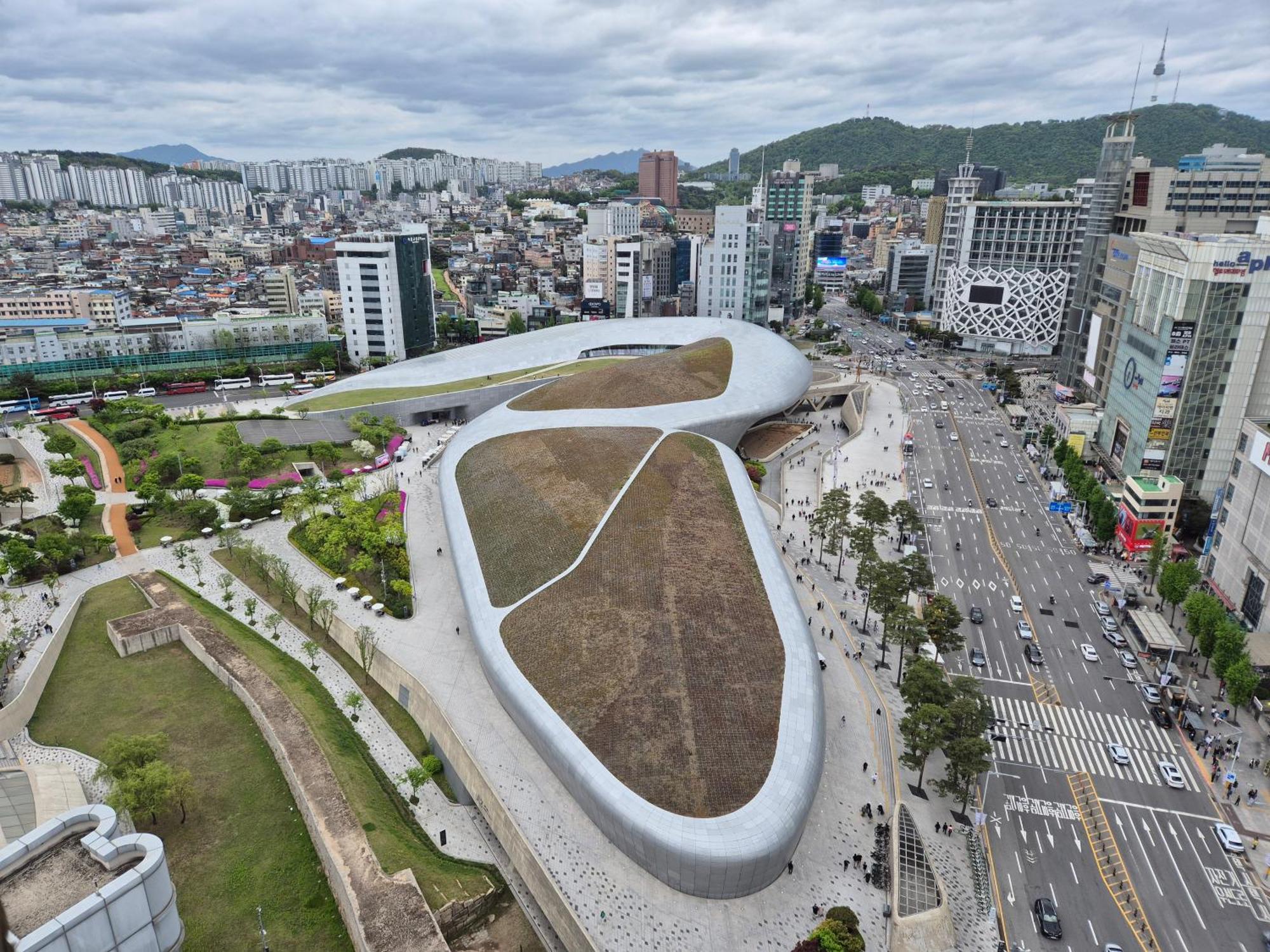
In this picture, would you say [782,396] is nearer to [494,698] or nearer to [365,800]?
[494,698]

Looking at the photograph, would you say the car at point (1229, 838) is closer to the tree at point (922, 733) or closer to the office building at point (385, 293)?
the tree at point (922, 733)

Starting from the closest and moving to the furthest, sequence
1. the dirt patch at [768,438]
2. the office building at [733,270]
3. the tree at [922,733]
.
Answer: the tree at [922,733]
the dirt patch at [768,438]
the office building at [733,270]

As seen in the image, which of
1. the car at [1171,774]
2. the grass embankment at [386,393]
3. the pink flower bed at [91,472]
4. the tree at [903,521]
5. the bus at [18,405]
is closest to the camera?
the car at [1171,774]

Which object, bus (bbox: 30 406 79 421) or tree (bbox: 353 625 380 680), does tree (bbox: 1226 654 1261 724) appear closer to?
tree (bbox: 353 625 380 680)

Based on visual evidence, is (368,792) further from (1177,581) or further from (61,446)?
(61,446)

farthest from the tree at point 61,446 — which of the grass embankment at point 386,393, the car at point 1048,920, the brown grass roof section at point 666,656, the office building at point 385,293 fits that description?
the car at point 1048,920

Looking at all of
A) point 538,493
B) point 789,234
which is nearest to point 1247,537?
point 538,493
